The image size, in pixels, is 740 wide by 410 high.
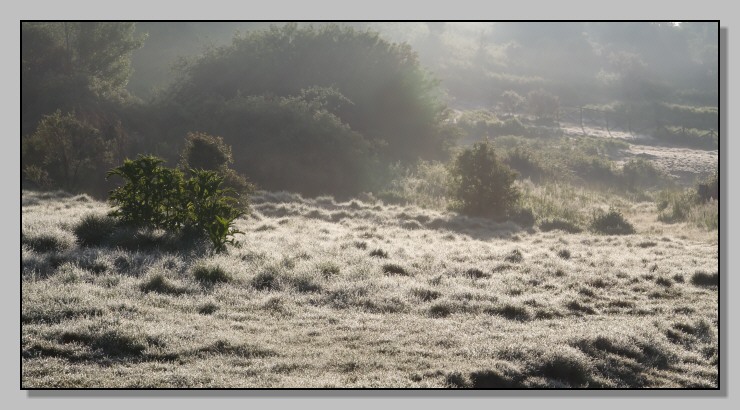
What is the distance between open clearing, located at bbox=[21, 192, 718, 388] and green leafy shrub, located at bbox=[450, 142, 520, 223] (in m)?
9.12

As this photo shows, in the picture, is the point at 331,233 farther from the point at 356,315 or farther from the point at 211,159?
the point at 356,315

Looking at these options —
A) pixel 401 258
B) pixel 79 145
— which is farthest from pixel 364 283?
pixel 79 145

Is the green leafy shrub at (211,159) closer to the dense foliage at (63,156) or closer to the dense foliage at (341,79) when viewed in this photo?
the dense foliage at (63,156)

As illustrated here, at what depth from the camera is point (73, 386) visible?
7012 mm

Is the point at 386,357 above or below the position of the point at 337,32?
below

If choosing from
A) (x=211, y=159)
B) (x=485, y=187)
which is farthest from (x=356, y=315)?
(x=485, y=187)

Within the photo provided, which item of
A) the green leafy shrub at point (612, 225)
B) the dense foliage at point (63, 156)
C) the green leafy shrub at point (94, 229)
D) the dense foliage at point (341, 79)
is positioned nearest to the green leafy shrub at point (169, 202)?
the green leafy shrub at point (94, 229)

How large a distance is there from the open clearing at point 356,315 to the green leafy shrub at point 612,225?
20.0 ft

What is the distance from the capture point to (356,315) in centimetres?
1086

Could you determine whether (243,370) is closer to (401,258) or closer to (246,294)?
(246,294)

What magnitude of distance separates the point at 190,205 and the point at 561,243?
12.9 meters

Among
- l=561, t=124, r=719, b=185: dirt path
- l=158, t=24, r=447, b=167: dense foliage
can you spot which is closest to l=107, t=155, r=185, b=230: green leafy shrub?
l=158, t=24, r=447, b=167: dense foliage

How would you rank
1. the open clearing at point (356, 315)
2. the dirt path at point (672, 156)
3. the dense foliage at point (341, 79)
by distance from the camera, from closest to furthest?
the open clearing at point (356, 315)
the dense foliage at point (341, 79)
the dirt path at point (672, 156)

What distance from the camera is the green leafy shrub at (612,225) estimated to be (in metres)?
25.8
